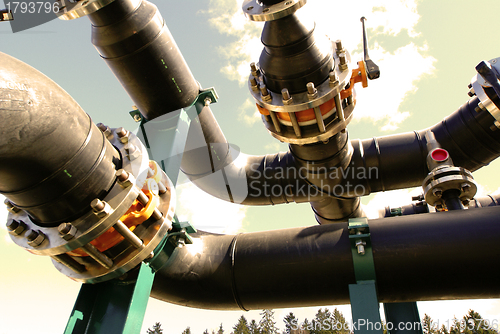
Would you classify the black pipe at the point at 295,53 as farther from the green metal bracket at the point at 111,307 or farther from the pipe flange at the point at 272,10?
the green metal bracket at the point at 111,307

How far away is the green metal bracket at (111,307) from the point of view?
1.51 metres

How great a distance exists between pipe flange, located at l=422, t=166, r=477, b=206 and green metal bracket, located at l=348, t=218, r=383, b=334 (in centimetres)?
50

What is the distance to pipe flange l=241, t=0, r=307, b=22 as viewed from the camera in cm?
170

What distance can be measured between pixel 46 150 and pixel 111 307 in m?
0.78

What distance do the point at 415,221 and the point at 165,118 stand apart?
5.32ft

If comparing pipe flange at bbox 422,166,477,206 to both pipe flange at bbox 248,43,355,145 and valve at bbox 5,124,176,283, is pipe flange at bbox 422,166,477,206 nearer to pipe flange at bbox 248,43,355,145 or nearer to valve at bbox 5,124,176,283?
pipe flange at bbox 248,43,355,145

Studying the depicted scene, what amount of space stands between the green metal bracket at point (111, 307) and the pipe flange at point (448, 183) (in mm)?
1706

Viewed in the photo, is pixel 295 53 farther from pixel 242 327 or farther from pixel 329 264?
pixel 242 327

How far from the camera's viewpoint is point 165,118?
7.38 feet

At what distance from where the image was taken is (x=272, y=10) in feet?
5.60

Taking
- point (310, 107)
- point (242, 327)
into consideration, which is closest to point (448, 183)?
point (310, 107)

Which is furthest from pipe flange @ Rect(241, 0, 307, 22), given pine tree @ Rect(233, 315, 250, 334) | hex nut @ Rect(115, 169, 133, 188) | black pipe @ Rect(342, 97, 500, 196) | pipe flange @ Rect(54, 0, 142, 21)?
pine tree @ Rect(233, 315, 250, 334)

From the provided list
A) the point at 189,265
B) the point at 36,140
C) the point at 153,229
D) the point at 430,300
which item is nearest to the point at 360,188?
the point at 430,300

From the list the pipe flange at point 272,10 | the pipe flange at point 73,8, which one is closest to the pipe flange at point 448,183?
the pipe flange at point 272,10
